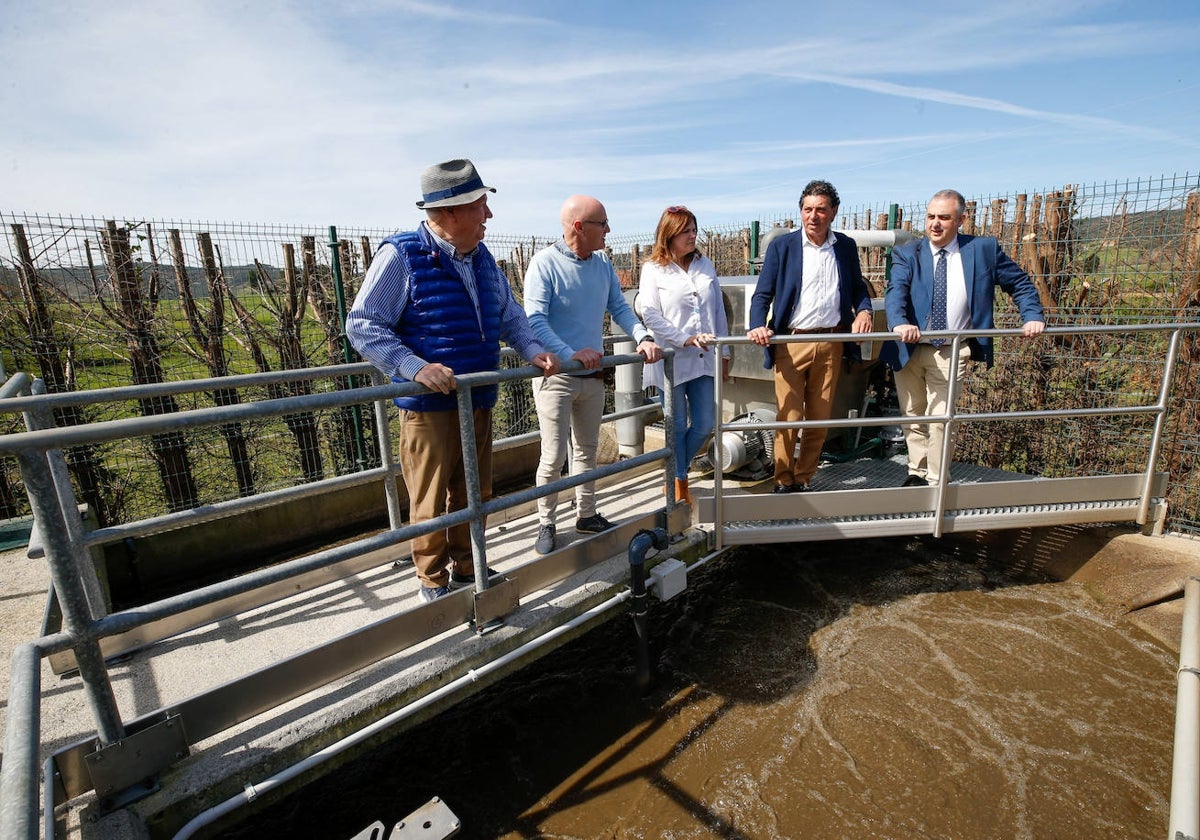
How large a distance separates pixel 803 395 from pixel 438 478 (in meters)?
2.43

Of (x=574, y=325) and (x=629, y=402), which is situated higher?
(x=574, y=325)

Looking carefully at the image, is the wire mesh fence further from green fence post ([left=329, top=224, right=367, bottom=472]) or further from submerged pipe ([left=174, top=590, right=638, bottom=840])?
submerged pipe ([left=174, top=590, right=638, bottom=840])

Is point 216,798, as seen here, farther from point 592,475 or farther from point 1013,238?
point 1013,238

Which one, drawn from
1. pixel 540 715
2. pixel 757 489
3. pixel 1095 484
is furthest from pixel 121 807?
pixel 1095 484

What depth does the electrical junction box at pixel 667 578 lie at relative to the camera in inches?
129

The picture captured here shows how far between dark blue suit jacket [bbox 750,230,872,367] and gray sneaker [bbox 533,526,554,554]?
174 cm

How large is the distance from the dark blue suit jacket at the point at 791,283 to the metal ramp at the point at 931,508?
3.08 feet

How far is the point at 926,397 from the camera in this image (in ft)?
13.8

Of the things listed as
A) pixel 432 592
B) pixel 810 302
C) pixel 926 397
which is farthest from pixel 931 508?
pixel 432 592

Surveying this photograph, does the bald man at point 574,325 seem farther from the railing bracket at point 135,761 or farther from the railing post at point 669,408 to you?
the railing bracket at point 135,761

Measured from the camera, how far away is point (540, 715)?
10.6ft

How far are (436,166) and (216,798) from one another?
88.8 inches

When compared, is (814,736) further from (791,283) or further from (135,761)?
(135,761)

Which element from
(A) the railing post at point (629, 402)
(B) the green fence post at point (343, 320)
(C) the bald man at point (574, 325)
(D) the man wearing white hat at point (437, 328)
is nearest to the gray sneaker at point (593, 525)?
(C) the bald man at point (574, 325)
